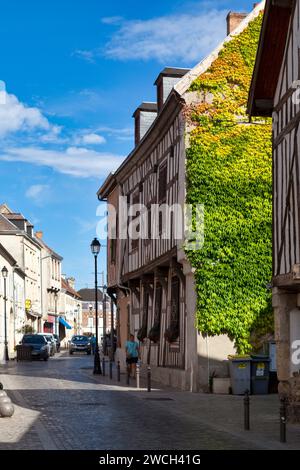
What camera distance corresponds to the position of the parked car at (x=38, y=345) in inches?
1689

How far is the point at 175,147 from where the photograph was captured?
2273 cm

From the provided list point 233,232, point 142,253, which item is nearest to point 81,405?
point 233,232

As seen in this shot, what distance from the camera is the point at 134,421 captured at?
13.7 metres

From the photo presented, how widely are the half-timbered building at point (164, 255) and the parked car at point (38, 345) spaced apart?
34.3ft

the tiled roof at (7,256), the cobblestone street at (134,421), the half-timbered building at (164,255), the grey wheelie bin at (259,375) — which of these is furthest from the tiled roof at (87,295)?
the grey wheelie bin at (259,375)

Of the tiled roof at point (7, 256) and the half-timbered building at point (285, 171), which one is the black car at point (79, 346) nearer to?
the tiled roof at point (7, 256)

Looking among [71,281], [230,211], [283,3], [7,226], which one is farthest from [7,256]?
[71,281]

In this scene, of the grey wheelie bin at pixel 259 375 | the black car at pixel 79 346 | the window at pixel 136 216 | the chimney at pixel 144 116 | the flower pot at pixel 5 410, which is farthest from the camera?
the black car at pixel 79 346

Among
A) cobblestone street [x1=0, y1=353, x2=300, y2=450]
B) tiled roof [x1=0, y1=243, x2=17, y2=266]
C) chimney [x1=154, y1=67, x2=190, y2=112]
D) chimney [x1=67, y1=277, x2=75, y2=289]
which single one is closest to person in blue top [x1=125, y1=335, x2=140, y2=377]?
cobblestone street [x1=0, y1=353, x2=300, y2=450]

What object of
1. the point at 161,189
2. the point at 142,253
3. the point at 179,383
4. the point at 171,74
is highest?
the point at 171,74

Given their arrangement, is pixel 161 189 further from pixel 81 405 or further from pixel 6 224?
pixel 6 224

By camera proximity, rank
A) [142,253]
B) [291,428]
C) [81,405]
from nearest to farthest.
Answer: [291,428] → [81,405] → [142,253]

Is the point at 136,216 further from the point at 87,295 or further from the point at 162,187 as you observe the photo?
the point at 87,295
